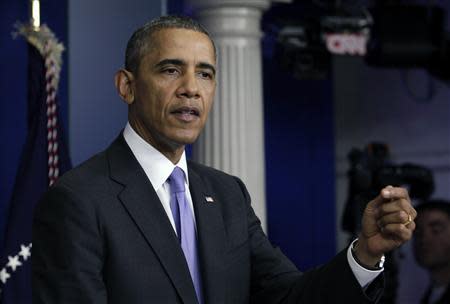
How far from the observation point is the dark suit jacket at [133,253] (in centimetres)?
159

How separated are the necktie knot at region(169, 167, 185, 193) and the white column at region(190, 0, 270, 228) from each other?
219 cm

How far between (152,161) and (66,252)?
0.29 meters

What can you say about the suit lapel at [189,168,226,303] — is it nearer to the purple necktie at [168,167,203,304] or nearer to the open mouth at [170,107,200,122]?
the purple necktie at [168,167,203,304]

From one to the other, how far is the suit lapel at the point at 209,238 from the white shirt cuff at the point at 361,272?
25 cm

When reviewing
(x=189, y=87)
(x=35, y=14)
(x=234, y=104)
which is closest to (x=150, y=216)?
(x=189, y=87)

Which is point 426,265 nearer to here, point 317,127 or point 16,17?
point 317,127

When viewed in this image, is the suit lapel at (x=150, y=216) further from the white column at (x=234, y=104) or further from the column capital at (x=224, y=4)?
the column capital at (x=224, y=4)

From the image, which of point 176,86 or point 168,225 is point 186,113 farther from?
point 168,225

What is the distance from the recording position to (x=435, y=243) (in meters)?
5.30

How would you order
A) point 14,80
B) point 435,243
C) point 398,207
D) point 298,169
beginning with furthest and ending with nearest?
point 298,169 < point 435,243 < point 14,80 < point 398,207

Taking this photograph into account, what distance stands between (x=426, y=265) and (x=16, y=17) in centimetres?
302

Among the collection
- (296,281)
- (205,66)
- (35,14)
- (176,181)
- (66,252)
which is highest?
(35,14)

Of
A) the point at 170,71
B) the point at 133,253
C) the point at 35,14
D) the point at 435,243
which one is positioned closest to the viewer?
the point at 133,253

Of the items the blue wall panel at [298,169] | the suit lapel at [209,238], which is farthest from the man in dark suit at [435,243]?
the suit lapel at [209,238]
